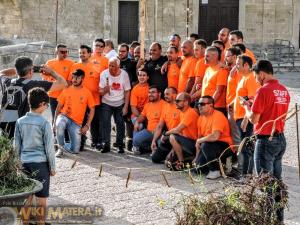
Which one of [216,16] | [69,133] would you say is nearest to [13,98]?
[69,133]

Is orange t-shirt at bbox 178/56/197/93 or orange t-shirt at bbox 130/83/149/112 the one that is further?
orange t-shirt at bbox 130/83/149/112

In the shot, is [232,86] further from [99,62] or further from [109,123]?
[99,62]

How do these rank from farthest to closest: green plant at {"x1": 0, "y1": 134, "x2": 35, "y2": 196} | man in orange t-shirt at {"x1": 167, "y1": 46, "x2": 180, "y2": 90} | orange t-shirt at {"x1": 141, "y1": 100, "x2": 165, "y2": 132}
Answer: man in orange t-shirt at {"x1": 167, "y1": 46, "x2": 180, "y2": 90}, orange t-shirt at {"x1": 141, "y1": 100, "x2": 165, "y2": 132}, green plant at {"x1": 0, "y1": 134, "x2": 35, "y2": 196}

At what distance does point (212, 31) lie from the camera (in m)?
30.3

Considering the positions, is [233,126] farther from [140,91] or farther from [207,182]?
[140,91]

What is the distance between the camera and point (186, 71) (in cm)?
1161

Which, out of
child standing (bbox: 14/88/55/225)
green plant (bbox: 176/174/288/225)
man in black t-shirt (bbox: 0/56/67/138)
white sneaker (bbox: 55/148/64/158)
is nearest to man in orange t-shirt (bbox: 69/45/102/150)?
white sneaker (bbox: 55/148/64/158)

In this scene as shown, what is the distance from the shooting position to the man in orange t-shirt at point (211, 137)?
403 inches

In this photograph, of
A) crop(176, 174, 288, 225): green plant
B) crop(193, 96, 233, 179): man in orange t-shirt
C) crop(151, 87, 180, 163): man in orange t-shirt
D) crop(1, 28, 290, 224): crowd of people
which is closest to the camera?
crop(176, 174, 288, 225): green plant

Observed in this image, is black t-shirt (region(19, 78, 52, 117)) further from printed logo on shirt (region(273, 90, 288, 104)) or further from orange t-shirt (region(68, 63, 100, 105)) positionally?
orange t-shirt (region(68, 63, 100, 105))

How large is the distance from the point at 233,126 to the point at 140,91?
2208 mm

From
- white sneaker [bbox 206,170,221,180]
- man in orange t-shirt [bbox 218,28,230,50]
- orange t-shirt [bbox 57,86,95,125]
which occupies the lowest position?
white sneaker [bbox 206,170,221,180]

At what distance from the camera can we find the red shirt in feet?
25.1

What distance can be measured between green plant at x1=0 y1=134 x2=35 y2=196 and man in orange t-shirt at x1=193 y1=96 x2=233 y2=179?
4153 mm
